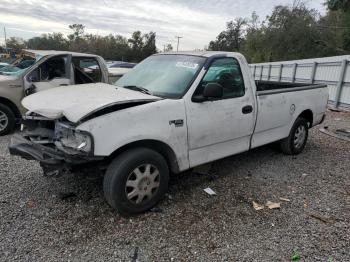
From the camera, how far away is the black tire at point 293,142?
5.82 m

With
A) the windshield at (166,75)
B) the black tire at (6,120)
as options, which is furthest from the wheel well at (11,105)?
the windshield at (166,75)

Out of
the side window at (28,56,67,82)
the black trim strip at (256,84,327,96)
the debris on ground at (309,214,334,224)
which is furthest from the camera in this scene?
the side window at (28,56,67,82)

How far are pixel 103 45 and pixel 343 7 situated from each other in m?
68.4

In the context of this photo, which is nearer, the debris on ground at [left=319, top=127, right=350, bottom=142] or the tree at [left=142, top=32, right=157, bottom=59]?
the debris on ground at [left=319, top=127, right=350, bottom=142]

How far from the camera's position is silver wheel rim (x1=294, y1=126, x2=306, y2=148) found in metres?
5.98

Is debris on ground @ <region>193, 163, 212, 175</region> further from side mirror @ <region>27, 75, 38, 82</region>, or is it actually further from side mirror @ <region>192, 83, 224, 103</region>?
side mirror @ <region>27, 75, 38, 82</region>

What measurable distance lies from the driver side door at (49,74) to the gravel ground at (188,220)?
2.36 metres

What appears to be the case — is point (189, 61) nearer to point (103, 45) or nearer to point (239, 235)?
point (239, 235)

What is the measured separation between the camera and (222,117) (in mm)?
4219

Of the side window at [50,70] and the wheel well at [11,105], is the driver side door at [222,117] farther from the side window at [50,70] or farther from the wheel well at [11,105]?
the wheel well at [11,105]

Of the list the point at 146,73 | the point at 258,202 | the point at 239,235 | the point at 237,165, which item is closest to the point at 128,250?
the point at 239,235

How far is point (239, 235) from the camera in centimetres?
338

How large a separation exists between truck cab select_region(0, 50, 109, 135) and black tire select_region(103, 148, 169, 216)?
14.6 feet

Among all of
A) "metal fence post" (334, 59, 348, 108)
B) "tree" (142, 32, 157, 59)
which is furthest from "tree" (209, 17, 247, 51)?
"metal fence post" (334, 59, 348, 108)
